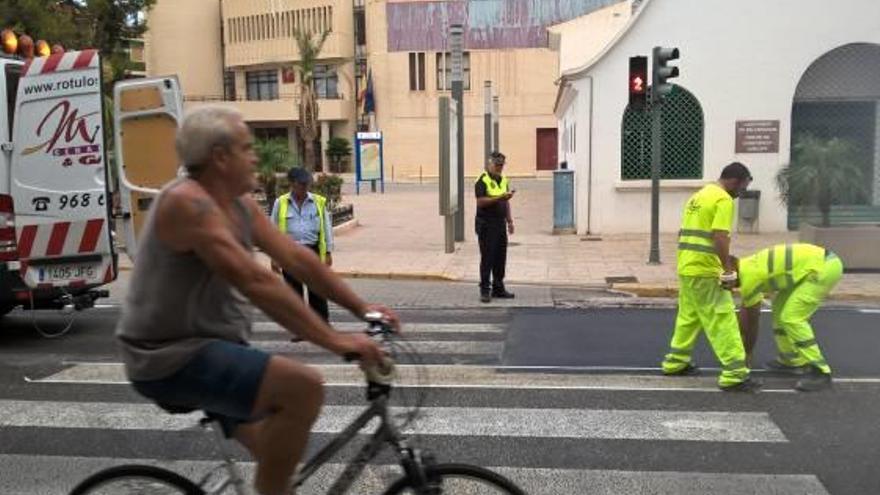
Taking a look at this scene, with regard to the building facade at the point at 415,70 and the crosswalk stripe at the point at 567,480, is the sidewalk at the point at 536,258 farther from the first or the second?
the building facade at the point at 415,70

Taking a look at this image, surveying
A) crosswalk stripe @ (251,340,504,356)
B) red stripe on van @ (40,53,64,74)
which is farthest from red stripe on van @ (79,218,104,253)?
crosswalk stripe @ (251,340,504,356)

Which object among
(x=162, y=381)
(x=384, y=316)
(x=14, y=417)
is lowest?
(x=14, y=417)

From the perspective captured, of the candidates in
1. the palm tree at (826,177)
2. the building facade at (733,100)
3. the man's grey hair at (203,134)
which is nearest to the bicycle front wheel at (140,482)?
the man's grey hair at (203,134)

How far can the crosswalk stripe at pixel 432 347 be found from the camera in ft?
26.6

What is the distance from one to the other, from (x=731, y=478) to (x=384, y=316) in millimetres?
2585

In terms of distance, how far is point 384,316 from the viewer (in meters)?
3.02

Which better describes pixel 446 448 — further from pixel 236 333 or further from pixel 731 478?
pixel 236 333

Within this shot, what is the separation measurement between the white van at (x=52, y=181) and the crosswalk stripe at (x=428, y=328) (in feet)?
5.70

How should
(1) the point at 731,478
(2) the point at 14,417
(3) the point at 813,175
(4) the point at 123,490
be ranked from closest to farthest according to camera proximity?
1. (4) the point at 123,490
2. (1) the point at 731,478
3. (2) the point at 14,417
4. (3) the point at 813,175

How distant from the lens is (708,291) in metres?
6.72

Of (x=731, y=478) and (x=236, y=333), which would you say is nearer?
(x=236, y=333)

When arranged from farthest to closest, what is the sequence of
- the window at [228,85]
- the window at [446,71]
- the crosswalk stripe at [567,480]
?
the window at [228,85] → the window at [446,71] → the crosswalk stripe at [567,480]

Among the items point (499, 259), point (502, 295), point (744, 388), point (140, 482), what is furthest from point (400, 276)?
point (140, 482)

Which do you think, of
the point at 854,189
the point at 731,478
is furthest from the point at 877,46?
the point at 731,478
